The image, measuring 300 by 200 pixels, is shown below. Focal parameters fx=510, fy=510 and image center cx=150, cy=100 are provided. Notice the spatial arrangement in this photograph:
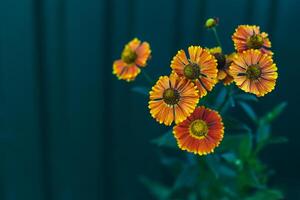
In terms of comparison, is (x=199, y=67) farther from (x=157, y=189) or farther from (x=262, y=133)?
Result: (x=157, y=189)

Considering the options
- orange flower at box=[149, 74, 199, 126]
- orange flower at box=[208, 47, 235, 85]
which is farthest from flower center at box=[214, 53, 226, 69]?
orange flower at box=[149, 74, 199, 126]

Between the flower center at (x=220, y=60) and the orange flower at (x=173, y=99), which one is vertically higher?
the flower center at (x=220, y=60)

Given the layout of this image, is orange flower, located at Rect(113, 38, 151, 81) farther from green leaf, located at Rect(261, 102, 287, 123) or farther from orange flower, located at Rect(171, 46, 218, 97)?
green leaf, located at Rect(261, 102, 287, 123)

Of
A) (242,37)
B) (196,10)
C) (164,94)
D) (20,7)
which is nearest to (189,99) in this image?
(164,94)

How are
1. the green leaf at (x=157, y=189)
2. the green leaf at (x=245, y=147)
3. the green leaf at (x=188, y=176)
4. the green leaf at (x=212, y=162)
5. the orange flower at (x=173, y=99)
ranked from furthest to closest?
the green leaf at (x=157, y=189), the green leaf at (x=245, y=147), the green leaf at (x=188, y=176), the green leaf at (x=212, y=162), the orange flower at (x=173, y=99)

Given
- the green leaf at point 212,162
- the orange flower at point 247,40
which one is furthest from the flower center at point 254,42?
the green leaf at point 212,162

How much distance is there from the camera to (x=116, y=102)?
208cm

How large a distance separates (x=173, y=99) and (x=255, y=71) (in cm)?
22

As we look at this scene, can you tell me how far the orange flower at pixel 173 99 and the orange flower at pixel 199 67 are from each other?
0.02 meters

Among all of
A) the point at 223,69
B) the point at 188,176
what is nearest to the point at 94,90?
the point at 188,176

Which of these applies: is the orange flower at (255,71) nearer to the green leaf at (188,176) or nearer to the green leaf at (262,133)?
the green leaf at (188,176)

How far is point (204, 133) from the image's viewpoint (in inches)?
51.6

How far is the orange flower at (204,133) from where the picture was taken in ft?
4.31

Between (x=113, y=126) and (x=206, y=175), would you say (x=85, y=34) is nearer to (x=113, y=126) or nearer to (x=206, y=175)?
(x=113, y=126)
